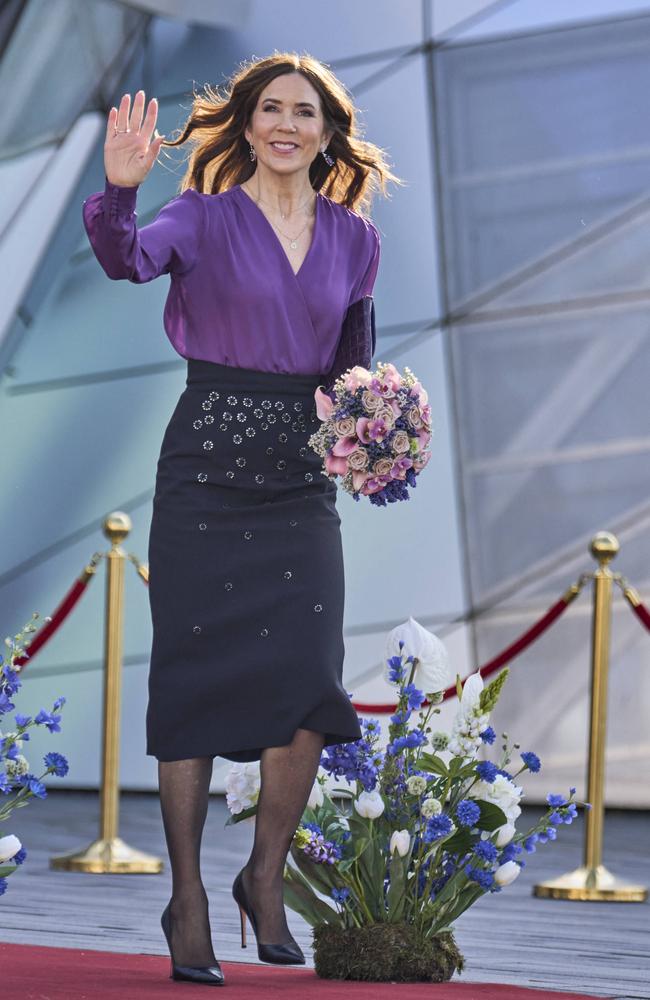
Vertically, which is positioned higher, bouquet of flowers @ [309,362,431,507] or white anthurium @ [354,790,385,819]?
bouquet of flowers @ [309,362,431,507]

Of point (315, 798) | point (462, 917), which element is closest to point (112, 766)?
point (462, 917)

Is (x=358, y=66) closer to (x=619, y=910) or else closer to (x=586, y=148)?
(x=586, y=148)

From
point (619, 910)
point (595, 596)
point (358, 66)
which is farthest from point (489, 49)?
point (619, 910)

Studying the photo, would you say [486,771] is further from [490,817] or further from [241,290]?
[241,290]

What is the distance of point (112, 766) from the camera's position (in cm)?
604

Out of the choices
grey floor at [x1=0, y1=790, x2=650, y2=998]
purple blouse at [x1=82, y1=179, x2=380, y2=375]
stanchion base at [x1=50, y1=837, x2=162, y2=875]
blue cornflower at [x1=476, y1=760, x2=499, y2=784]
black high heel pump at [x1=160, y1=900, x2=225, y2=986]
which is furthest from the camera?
stanchion base at [x1=50, y1=837, x2=162, y2=875]

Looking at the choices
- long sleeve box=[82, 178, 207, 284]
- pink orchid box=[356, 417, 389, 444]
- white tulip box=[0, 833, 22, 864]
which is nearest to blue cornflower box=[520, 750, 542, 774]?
pink orchid box=[356, 417, 389, 444]

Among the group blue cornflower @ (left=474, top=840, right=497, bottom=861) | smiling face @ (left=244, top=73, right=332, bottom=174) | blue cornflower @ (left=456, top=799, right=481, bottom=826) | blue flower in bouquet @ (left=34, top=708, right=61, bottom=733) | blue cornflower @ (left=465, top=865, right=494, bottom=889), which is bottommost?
blue cornflower @ (left=465, top=865, right=494, bottom=889)

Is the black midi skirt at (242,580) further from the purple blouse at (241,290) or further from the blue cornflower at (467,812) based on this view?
the blue cornflower at (467,812)

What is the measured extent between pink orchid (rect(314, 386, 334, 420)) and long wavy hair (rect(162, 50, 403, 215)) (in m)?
0.55

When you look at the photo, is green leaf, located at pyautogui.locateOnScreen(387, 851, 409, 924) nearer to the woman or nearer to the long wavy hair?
the woman

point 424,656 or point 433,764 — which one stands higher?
point 424,656

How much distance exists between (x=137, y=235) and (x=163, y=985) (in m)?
1.33

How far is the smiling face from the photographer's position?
10.4ft
